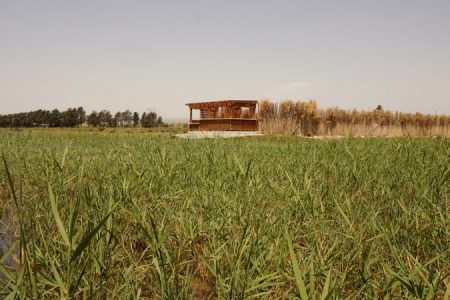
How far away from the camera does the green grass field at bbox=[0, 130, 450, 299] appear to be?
1476mm

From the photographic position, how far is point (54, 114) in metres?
70.4

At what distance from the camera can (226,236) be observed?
2371 millimetres

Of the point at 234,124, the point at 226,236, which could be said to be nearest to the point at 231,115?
the point at 234,124

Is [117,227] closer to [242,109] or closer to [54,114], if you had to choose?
[242,109]

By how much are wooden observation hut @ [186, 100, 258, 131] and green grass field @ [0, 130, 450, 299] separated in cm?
1967

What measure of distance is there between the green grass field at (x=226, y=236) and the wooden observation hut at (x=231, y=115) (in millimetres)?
19669

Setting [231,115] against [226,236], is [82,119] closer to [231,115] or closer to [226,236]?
[231,115]

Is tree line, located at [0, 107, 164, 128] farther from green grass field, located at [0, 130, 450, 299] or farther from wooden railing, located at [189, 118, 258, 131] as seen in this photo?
green grass field, located at [0, 130, 450, 299]

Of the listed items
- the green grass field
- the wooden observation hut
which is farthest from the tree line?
the green grass field

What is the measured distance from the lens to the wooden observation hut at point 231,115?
24.2m

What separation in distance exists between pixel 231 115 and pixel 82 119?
174 feet

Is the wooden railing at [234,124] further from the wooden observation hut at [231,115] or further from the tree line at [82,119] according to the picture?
the tree line at [82,119]

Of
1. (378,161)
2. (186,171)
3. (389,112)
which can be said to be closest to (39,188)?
(186,171)

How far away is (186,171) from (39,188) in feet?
5.02
